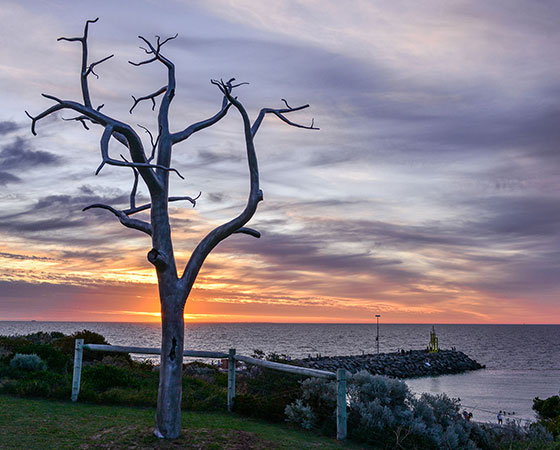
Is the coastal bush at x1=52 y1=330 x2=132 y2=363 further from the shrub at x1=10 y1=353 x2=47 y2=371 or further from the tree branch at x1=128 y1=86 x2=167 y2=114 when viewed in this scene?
the tree branch at x1=128 y1=86 x2=167 y2=114

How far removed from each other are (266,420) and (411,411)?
9.76 ft

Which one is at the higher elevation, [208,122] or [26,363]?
[208,122]

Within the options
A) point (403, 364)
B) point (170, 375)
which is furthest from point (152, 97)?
point (403, 364)

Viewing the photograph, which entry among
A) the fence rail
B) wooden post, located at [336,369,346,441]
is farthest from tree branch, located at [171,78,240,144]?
wooden post, located at [336,369,346,441]

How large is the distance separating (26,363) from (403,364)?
5652 centimetres

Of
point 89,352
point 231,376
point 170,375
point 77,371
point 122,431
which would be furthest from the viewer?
point 89,352

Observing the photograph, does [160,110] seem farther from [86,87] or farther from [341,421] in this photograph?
[341,421]

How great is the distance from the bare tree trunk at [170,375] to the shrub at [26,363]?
8.56m

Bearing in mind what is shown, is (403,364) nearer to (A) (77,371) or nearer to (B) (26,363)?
(B) (26,363)

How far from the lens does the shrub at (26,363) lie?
15250 millimetres

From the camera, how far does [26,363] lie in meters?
15.2

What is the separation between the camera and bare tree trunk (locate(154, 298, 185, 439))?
8516mm

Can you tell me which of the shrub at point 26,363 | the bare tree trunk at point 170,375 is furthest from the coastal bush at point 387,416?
the shrub at point 26,363

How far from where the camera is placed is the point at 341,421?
30.3 ft
